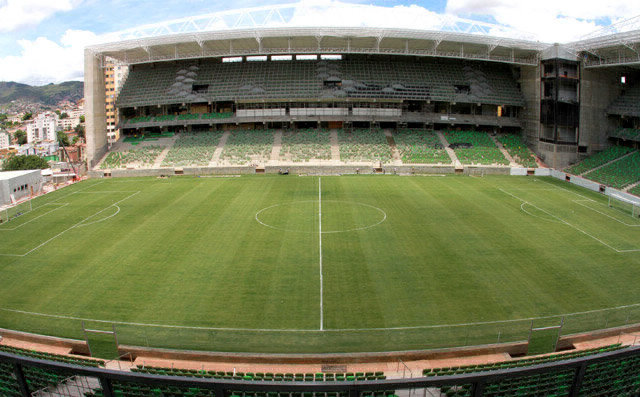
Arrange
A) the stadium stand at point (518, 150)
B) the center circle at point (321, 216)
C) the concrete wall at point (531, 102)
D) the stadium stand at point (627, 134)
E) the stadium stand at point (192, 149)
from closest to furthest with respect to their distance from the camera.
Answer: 1. the center circle at point (321, 216)
2. the stadium stand at point (627, 134)
3. the stadium stand at point (518, 150)
4. the stadium stand at point (192, 149)
5. the concrete wall at point (531, 102)

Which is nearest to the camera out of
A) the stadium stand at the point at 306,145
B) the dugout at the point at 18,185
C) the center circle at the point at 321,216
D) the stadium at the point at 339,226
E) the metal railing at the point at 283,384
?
the metal railing at the point at 283,384

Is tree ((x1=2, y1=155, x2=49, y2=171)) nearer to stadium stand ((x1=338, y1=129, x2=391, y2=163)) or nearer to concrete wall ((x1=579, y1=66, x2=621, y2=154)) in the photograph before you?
stadium stand ((x1=338, y1=129, x2=391, y2=163))

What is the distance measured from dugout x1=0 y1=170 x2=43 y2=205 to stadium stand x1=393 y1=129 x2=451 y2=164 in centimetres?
4189

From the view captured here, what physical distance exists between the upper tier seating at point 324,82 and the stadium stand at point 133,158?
8251 millimetres

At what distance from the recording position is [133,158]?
57.4 meters

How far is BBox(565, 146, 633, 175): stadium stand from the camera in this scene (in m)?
50.4

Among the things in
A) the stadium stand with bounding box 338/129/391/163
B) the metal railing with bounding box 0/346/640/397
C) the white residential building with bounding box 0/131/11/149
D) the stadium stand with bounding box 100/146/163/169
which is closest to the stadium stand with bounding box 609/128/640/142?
the stadium stand with bounding box 338/129/391/163

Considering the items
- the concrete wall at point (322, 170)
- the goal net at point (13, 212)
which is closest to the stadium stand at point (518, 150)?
the concrete wall at point (322, 170)

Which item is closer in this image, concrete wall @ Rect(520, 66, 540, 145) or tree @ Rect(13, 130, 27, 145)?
concrete wall @ Rect(520, 66, 540, 145)

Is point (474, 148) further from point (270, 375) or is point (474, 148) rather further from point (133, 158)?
point (270, 375)

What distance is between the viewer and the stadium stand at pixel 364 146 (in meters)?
56.3

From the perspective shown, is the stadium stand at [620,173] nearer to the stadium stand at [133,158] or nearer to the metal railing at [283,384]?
the metal railing at [283,384]

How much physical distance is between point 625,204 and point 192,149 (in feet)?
160

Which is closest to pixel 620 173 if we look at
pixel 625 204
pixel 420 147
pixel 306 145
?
pixel 625 204
